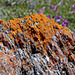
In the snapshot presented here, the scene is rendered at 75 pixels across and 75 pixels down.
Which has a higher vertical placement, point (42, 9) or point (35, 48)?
point (42, 9)

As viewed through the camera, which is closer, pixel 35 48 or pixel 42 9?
pixel 35 48

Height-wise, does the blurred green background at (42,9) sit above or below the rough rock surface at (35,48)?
above

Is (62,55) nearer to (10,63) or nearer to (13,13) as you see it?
(10,63)

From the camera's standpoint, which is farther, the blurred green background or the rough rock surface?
the blurred green background

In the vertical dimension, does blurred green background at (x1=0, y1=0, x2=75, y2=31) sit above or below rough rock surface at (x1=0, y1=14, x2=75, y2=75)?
above
